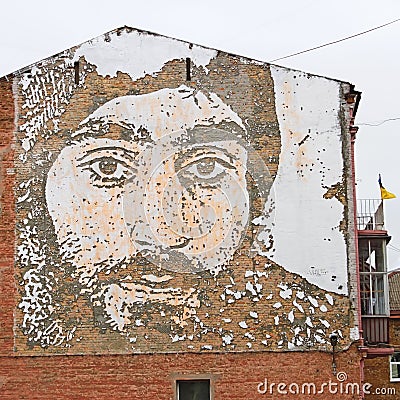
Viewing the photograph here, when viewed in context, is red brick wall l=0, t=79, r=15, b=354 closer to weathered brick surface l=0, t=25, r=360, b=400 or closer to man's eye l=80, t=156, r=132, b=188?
weathered brick surface l=0, t=25, r=360, b=400

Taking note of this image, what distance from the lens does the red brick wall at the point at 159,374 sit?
17719 millimetres

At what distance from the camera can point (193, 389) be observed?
58.8 ft

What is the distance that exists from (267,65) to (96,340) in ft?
24.9

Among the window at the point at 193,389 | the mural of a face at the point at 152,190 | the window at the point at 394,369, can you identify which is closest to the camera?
the window at the point at 193,389

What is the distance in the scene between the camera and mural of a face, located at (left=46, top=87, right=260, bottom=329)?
1842 centimetres

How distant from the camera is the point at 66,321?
59.8 ft

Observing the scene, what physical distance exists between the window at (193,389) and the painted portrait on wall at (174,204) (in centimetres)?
83

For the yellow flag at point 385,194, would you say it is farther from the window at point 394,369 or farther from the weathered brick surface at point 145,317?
the window at point 394,369

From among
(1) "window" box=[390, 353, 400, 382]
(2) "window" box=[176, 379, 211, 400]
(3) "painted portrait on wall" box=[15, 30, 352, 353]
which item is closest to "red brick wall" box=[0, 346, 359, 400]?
(2) "window" box=[176, 379, 211, 400]

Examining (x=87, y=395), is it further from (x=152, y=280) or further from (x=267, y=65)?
(x=267, y=65)

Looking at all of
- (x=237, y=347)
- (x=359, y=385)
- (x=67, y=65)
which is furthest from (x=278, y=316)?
(x=67, y=65)

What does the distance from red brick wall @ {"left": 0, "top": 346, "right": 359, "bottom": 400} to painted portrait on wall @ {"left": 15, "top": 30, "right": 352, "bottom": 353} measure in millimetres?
294

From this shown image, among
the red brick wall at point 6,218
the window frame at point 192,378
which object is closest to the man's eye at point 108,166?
the red brick wall at point 6,218

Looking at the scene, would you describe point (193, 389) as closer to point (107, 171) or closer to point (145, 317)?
point (145, 317)
